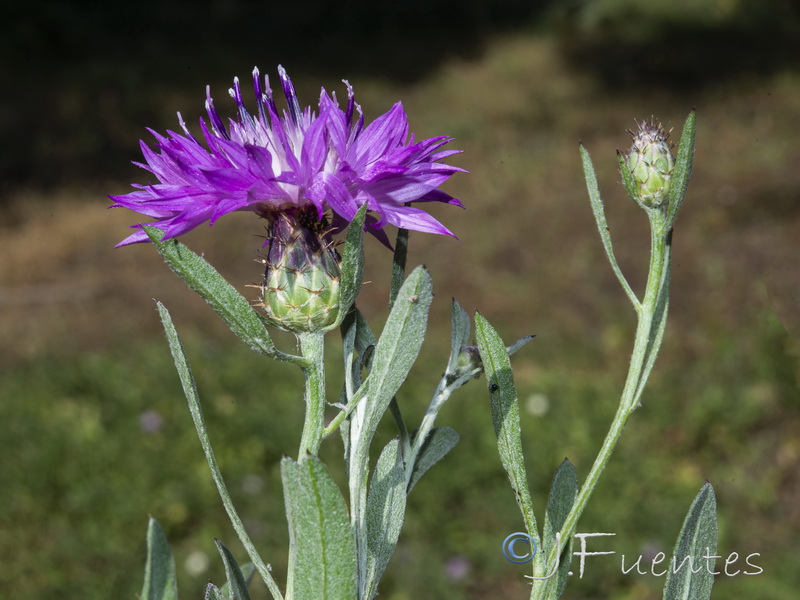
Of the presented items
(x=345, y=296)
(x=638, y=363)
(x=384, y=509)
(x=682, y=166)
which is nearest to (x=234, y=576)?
(x=384, y=509)

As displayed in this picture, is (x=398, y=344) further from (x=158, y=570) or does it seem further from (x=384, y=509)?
(x=158, y=570)

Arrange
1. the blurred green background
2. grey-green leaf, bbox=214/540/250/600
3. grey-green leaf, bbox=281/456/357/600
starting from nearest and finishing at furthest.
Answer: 1. grey-green leaf, bbox=281/456/357/600
2. grey-green leaf, bbox=214/540/250/600
3. the blurred green background

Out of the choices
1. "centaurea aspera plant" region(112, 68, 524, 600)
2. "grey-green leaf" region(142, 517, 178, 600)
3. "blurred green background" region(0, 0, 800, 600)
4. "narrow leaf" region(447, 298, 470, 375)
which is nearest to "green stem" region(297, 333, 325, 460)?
"centaurea aspera plant" region(112, 68, 524, 600)

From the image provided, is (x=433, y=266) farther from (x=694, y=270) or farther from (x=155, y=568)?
(x=155, y=568)

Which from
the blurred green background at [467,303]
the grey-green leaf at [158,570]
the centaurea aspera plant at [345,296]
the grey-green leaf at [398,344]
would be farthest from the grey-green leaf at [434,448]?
the blurred green background at [467,303]

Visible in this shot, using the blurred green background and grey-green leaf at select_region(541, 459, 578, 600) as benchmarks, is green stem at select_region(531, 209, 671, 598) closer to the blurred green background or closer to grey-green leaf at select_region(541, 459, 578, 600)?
grey-green leaf at select_region(541, 459, 578, 600)

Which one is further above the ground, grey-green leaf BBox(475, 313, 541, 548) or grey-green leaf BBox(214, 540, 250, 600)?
grey-green leaf BBox(475, 313, 541, 548)
